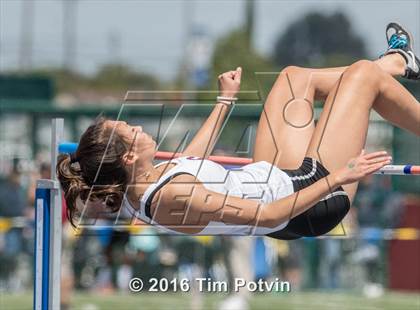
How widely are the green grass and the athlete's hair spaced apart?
5231mm

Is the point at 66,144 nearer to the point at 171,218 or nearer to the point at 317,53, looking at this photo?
the point at 171,218

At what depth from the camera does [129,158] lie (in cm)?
528

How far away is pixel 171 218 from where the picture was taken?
5273 millimetres

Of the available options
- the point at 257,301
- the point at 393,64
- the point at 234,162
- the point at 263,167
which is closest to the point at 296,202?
the point at 263,167

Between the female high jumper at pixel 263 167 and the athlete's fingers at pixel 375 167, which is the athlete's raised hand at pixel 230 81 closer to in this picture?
the female high jumper at pixel 263 167

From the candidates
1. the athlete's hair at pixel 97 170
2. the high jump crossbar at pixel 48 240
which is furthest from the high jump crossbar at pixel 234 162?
the athlete's hair at pixel 97 170

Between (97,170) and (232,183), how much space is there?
0.61 metres

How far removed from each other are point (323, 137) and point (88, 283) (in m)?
7.79

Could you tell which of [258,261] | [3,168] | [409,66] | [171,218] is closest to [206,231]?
[171,218]

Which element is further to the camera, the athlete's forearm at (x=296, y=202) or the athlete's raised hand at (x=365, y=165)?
the athlete's forearm at (x=296, y=202)

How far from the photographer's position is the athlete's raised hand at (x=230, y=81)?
5.69m

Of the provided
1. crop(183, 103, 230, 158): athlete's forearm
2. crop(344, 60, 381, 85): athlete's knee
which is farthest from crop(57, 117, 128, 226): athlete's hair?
crop(344, 60, 381, 85): athlete's knee

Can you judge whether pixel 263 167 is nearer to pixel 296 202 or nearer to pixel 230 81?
pixel 230 81

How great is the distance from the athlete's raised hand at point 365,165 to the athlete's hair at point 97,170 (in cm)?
106
